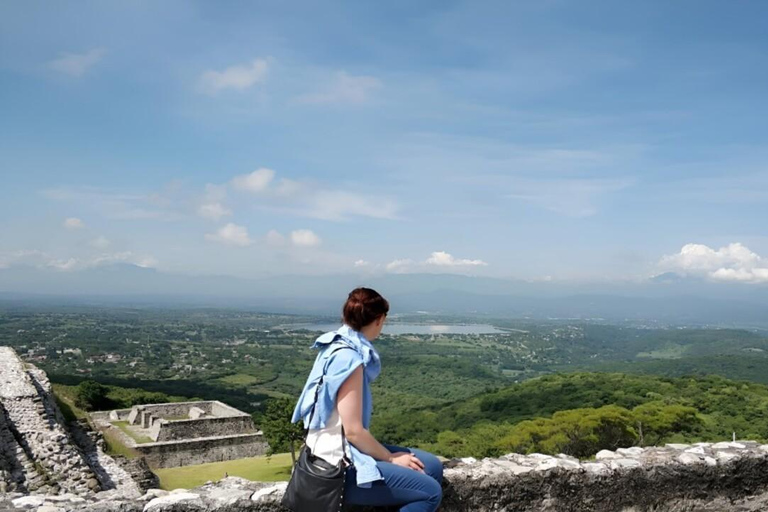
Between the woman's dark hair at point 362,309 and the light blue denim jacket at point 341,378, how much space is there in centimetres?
6

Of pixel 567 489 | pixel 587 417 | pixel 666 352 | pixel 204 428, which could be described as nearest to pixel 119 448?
pixel 204 428

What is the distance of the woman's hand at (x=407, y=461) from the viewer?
9.54 feet

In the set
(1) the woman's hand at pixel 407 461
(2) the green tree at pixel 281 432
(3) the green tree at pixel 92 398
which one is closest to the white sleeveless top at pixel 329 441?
(1) the woman's hand at pixel 407 461

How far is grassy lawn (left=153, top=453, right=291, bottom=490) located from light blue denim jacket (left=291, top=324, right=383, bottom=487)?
12.8 meters

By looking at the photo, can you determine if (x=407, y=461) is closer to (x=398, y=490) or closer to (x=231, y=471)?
(x=398, y=490)

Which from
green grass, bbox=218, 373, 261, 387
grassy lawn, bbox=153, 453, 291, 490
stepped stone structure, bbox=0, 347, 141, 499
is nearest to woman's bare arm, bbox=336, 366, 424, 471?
stepped stone structure, bbox=0, 347, 141, 499

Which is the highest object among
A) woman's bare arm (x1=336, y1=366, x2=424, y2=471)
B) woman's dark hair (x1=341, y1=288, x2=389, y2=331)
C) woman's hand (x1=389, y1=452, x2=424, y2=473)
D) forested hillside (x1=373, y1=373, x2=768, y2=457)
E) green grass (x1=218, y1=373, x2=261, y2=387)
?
woman's dark hair (x1=341, y1=288, x2=389, y2=331)

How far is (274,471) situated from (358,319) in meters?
15.2

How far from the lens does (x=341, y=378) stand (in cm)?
264

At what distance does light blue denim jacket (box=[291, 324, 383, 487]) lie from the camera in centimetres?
266

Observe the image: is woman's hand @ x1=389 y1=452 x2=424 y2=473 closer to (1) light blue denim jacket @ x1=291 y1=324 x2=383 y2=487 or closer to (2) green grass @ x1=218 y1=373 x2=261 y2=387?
(1) light blue denim jacket @ x1=291 y1=324 x2=383 y2=487

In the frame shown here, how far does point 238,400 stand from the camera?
4700 centimetres

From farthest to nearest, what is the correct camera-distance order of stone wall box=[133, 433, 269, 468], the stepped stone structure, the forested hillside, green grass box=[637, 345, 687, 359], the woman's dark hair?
green grass box=[637, 345, 687, 359] < the forested hillside < stone wall box=[133, 433, 269, 468] < the stepped stone structure < the woman's dark hair

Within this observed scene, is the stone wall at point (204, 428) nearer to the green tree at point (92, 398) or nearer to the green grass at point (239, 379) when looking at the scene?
the green tree at point (92, 398)
